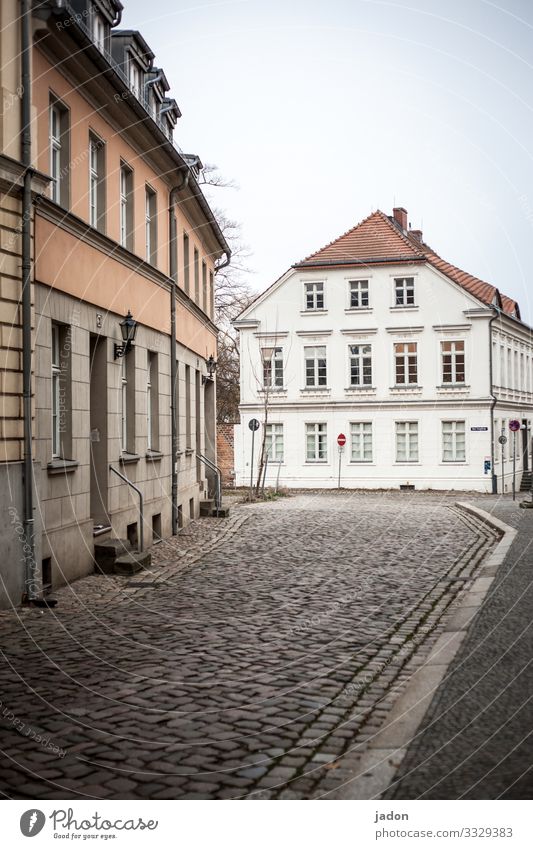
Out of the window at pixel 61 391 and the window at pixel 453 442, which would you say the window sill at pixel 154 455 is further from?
the window at pixel 453 442

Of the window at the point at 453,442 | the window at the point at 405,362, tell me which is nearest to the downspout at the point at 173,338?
the window at the point at 405,362

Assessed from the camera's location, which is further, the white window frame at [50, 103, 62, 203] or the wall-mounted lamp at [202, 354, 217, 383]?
the wall-mounted lamp at [202, 354, 217, 383]

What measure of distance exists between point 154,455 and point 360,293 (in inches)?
1103

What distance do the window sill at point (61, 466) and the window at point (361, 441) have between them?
32145 millimetres

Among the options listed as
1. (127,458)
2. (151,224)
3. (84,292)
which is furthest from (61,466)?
(151,224)

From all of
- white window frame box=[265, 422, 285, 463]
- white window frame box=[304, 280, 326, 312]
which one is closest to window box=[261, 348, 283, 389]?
white window frame box=[265, 422, 285, 463]

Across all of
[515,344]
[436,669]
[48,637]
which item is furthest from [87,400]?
[515,344]

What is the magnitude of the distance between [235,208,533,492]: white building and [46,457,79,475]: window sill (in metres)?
30.4

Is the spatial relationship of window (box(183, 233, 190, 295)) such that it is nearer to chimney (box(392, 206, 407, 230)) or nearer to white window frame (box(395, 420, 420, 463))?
white window frame (box(395, 420, 420, 463))

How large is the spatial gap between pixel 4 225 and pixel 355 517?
48.6ft

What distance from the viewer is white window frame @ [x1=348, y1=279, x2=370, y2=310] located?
44.3 meters

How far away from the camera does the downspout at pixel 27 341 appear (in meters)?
10.5

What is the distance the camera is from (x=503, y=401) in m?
44.3

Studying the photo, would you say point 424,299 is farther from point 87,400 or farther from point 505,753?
point 505,753
